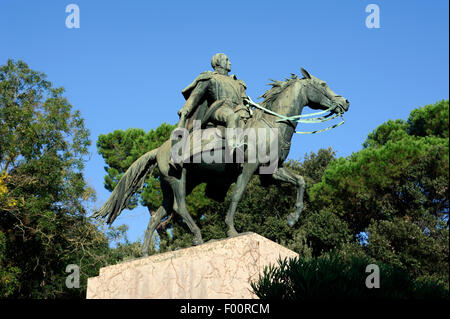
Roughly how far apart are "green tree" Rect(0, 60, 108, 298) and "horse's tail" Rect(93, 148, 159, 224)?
30.3 feet

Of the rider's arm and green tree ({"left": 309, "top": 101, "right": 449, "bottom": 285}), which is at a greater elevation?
green tree ({"left": 309, "top": 101, "right": 449, "bottom": 285})

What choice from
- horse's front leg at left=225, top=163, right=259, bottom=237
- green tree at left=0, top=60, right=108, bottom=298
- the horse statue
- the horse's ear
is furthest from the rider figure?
green tree at left=0, top=60, right=108, bottom=298

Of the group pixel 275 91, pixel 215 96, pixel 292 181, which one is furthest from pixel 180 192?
pixel 275 91

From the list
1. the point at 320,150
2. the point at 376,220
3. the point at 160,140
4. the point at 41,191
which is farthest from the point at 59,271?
the point at 320,150

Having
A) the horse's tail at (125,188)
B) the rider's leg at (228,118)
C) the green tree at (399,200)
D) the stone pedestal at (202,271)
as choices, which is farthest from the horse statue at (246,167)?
the green tree at (399,200)

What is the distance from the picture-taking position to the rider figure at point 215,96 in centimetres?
1034

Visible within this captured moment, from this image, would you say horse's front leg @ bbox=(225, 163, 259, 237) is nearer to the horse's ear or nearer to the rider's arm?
the rider's arm

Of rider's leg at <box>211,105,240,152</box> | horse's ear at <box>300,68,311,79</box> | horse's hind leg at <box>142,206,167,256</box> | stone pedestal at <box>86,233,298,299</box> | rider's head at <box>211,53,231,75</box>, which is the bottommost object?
stone pedestal at <box>86,233,298,299</box>

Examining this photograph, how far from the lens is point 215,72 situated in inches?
432

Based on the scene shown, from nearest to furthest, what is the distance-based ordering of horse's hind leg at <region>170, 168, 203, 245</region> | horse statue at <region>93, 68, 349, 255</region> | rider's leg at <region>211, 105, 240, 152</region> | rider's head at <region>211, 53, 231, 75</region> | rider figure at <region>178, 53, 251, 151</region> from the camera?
rider's leg at <region>211, 105, 240, 152</region> < horse statue at <region>93, 68, 349, 255</region> < horse's hind leg at <region>170, 168, 203, 245</region> < rider figure at <region>178, 53, 251, 151</region> < rider's head at <region>211, 53, 231, 75</region>

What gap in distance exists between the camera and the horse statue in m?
10.1

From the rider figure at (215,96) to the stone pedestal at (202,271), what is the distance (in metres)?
2.39

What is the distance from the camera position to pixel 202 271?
28.6 ft
